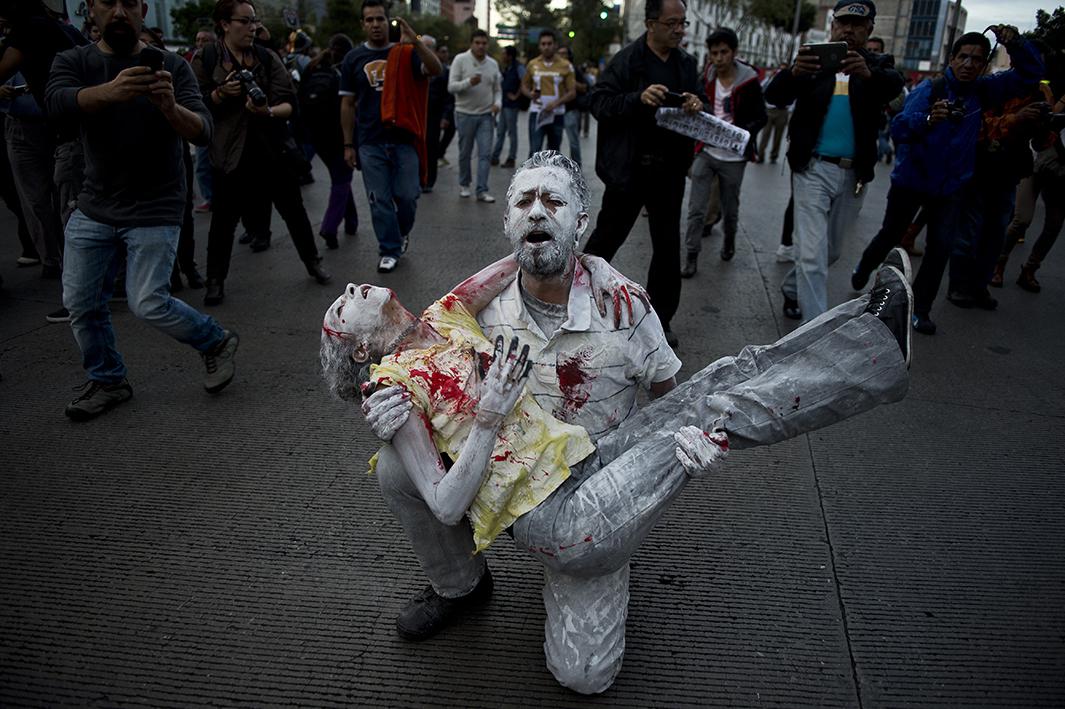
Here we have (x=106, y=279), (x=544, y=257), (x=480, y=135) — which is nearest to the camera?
(x=544, y=257)

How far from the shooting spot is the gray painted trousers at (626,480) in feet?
6.35

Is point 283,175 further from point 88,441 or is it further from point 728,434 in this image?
point 728,434

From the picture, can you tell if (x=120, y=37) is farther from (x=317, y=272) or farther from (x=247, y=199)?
(x=317, y=272)

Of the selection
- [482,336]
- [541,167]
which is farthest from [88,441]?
[541,167]

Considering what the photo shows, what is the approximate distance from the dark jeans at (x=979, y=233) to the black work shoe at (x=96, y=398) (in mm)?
5653

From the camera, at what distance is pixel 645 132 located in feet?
13.8

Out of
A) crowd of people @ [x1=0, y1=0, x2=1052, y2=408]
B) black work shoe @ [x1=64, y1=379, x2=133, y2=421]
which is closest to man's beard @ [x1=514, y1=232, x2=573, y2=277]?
crowd of people @ [x1=0, y1=0, x2=1052, y2=408]

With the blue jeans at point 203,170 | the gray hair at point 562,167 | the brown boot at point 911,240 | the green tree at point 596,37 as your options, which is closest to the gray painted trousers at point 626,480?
the gray hair at point 562,167

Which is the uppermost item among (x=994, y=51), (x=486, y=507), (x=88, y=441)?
(x=994, y=51)

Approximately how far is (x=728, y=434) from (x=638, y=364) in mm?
386

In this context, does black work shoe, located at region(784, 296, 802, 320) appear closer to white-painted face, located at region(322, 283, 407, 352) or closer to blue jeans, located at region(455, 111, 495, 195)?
white-painted face, located at region(322, 283, 407, 352)

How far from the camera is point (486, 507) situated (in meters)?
1.93

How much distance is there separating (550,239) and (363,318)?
63 centimetres

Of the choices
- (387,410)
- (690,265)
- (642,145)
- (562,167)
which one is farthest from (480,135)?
(387,410)
